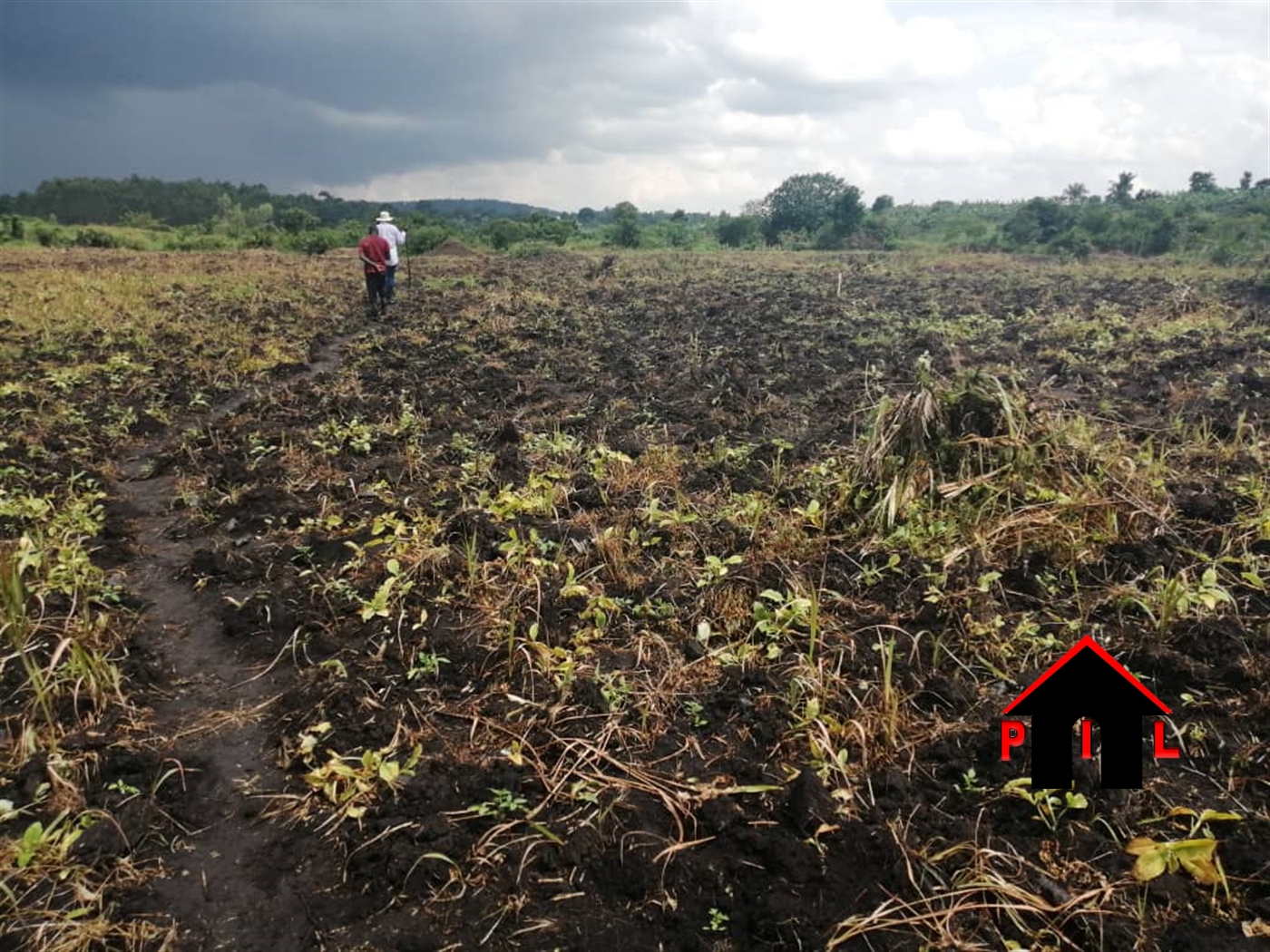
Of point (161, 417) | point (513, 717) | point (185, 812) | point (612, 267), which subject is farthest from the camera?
point (612, 267)

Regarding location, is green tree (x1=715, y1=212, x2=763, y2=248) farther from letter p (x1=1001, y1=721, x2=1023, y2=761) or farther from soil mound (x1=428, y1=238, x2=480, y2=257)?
letter p (x1=1001, y1=721, x2=1023, y2=761)

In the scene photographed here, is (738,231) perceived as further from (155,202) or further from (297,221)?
(155,202)

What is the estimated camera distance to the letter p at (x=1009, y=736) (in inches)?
100

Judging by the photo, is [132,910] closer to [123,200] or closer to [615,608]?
[615,608]

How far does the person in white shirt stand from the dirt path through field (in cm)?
870

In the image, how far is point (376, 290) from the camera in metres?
12.6

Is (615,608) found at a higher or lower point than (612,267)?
lower

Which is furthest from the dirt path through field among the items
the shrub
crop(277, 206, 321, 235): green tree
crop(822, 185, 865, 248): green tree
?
crop(277, 206, 321, 235): green tree

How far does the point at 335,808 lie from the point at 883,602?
246cm

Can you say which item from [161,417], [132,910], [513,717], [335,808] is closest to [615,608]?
[513,717]

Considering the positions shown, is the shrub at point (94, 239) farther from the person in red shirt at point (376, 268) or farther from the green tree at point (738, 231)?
the green tree at point (738, 231)

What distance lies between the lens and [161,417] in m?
6.72

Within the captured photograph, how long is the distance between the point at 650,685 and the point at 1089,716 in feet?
5.11

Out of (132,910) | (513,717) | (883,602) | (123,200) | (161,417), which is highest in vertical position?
(123,200)
